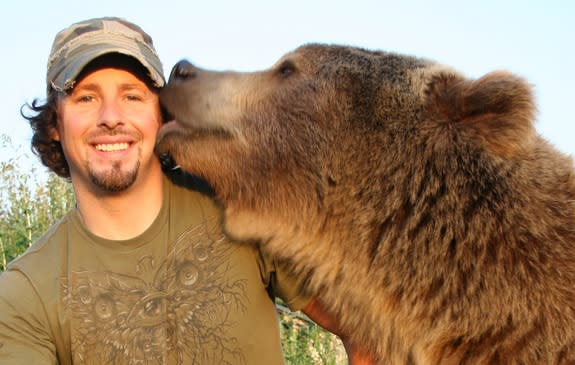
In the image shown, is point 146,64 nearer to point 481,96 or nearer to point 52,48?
point 52,48

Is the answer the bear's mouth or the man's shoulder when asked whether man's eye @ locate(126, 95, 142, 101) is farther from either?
the man's shoulder

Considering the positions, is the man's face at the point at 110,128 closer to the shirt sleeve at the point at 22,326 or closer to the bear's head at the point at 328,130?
the bear's head at the point at 328,130

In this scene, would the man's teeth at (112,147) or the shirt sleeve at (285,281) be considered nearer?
the shirt sleeve at (285,281)

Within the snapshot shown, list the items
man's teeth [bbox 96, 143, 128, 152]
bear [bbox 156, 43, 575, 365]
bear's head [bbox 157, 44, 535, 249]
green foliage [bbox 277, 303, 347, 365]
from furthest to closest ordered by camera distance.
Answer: green foliage [bbox 277, 303, 347, 365] → man's teeth [bbox 96, 143, 128, 152] → bear's head [bbox 157, 44, 535, 249] → bear [bbox 156, 43, 575, 365]

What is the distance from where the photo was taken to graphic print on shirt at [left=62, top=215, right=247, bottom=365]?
3.70 metres

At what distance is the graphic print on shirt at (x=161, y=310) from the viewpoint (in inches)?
146

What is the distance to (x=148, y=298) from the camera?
3746 mm

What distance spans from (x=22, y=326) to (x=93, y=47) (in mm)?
1502

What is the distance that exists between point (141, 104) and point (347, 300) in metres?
1.56

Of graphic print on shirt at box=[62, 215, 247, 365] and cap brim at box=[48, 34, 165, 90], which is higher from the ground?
cap brim at box=[48, 34, 165, 90]

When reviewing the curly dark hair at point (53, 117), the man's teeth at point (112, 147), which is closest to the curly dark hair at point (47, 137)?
the curly dark hair at point (53, 117)

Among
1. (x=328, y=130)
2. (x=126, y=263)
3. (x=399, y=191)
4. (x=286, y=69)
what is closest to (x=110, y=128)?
(x=126, y=263)

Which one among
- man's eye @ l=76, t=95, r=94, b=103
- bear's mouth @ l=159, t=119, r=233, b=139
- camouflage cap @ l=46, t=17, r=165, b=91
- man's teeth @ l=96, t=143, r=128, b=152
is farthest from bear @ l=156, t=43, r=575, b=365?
man's eye @ l=76, t=95, r=94, b=103

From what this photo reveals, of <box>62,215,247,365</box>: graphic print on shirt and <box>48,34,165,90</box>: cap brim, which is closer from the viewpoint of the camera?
<box>62,215,247,365</box>: graphic print on shirt
